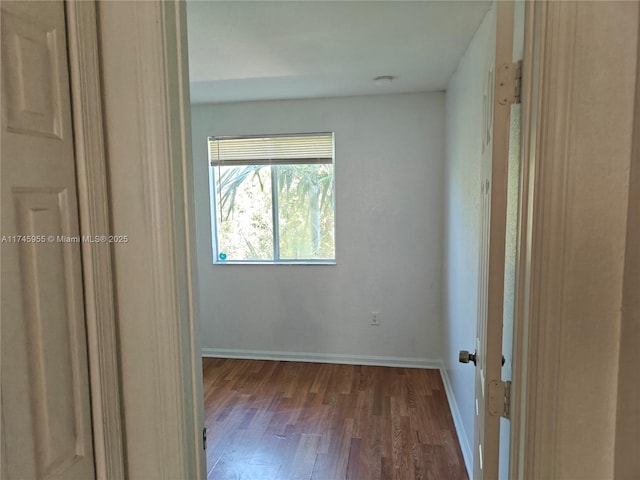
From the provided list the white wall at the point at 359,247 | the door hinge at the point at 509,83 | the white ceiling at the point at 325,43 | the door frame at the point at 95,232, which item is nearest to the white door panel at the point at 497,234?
the door hinge at the point at 509,83

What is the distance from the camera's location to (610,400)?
806 millimetres

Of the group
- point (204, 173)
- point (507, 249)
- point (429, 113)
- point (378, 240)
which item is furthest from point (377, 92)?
point (507, 249)

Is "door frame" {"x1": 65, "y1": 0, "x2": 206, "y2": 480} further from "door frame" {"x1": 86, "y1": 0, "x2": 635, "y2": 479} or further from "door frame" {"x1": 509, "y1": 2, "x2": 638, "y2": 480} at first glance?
"door frame" {"x1": 509, "y1": 2, "x2": 638, "y2": 480}

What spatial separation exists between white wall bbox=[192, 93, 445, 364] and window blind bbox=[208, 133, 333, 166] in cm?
9

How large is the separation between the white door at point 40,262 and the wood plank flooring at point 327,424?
5.92ft

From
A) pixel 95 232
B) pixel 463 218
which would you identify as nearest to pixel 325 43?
pixel 463 218

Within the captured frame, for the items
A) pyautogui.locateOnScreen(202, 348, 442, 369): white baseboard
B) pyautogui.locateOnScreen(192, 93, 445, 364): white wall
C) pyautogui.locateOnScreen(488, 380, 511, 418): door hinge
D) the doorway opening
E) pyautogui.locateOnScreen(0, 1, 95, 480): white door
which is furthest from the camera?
pyautogui.locateOnScreen(202, 348, 442, 369): white baseboard

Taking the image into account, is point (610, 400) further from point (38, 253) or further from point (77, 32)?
point (77, 32)

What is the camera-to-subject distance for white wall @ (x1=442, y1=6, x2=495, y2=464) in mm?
2186

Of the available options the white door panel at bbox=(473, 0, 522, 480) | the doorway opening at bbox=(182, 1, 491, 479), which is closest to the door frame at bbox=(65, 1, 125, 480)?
the white door panel at bbox=(473, 0, 522, 480)

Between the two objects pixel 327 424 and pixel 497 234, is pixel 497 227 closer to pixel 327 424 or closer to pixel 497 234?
pixel 497 234

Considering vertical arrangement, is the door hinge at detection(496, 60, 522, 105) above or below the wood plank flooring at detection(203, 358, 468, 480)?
above

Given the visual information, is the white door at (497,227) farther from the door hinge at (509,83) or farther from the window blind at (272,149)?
the window blind at (272,149)

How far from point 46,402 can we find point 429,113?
3.47 meters
